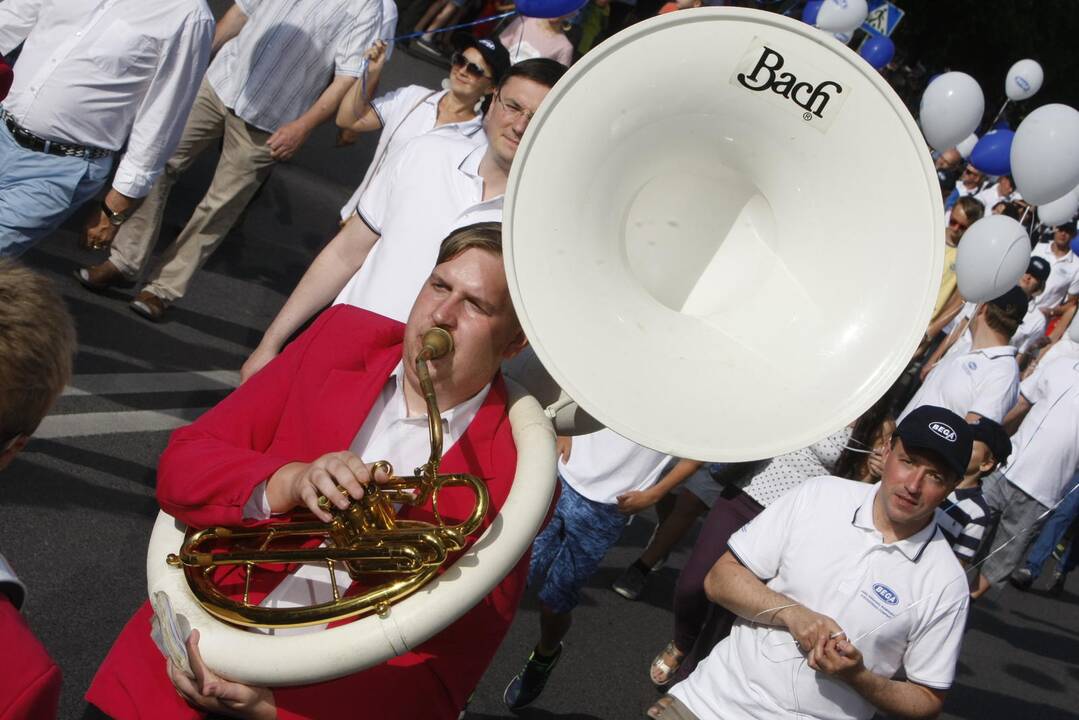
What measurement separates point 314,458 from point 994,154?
6.94 m

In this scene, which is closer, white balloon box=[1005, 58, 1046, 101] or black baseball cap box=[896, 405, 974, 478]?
black baseball cap box=[896, 405, 974, 478]

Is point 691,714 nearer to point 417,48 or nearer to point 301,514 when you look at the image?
point 301,514

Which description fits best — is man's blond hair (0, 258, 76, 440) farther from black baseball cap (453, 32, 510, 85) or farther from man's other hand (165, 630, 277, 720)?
black baseball cap (453, 32, 510, 85)

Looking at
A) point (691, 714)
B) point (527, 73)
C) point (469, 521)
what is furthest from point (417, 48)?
point (469, 521)

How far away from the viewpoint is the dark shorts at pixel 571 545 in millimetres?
4000

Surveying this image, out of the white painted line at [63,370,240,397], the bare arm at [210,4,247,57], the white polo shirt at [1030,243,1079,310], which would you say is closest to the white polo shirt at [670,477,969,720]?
the white painted line at [63,370,240,397]

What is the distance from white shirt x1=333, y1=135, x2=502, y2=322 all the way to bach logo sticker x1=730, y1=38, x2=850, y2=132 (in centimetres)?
107

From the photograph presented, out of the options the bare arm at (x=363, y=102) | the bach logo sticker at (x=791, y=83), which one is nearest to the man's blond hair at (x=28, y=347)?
the bach logo sticker at (x=791, y=83)

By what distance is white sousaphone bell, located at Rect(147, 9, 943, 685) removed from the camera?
2010 mm

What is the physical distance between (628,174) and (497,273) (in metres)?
0.31

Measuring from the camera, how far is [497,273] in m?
2.22

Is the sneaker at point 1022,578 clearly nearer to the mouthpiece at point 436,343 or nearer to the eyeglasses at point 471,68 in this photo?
the eyeglasses at point 471,68

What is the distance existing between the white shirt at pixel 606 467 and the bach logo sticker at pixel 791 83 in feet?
6.57

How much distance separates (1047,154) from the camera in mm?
5375
